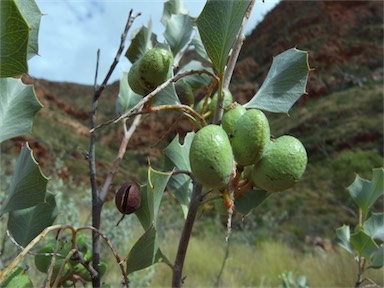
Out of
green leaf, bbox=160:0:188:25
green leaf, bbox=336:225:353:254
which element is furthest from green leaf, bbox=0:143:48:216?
green leaf, bbox=336:225:353:254

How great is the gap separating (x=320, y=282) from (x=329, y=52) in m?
18.0

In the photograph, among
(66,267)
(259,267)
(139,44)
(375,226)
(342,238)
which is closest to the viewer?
(66,267)

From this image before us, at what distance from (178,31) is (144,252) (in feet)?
1.56

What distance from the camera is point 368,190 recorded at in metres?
0.97

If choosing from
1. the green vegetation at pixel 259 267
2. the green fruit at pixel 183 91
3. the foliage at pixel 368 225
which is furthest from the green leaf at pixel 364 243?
the green vegetation at pixel 259 267

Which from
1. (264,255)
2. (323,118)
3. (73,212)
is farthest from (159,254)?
(323,118)

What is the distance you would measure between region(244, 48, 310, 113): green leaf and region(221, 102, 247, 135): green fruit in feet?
0.24

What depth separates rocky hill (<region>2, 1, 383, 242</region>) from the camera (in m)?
12.4

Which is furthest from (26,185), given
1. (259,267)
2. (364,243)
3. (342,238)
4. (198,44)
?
(259,267)

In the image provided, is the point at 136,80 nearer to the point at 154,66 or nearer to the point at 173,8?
the point at 154,66

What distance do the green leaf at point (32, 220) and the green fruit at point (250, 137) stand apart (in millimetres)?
273

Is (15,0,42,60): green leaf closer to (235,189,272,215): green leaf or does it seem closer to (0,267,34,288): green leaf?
(0,267,34,288): green leaf

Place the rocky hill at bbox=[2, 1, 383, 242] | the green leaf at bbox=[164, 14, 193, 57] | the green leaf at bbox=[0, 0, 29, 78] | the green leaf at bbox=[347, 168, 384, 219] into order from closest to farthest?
the green leaf at bbox=[0, 0, 29, 78], the green leaf at bbox=[164, 14, 193, 57], the green leaf at bbox=[347, 168, 384, 219], the rocky hill at bbox=[2, 1, 383, 242]

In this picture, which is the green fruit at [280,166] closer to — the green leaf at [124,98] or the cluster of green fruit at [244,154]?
the cluster of green fruit at [244,154]
